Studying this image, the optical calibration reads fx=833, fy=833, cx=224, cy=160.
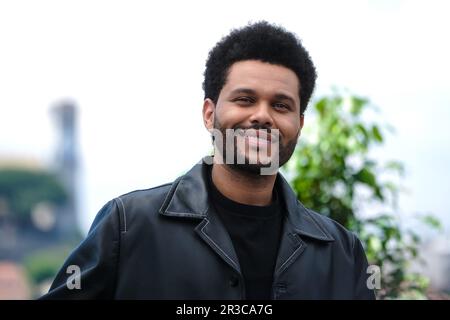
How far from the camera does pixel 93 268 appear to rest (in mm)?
2330

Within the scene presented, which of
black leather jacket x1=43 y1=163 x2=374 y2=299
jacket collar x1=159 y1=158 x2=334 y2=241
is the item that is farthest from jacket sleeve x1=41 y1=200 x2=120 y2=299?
jacket collar x1=159 y1=158 x2=334 y2=241

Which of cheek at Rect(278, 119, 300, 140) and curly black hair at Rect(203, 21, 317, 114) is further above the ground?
curly black hair at Rect(203, 21, 317, 114)

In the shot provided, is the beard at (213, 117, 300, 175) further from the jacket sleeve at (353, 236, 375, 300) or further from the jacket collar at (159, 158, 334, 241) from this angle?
the jacket sleeve at (353, 236, 375, 300)

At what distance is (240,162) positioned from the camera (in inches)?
97.8

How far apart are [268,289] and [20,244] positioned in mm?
95863

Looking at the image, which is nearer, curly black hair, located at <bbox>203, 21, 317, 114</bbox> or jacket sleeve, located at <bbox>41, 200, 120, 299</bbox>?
jacket sleeve, located at <bbox>41, 200, 120, 299</bbox>

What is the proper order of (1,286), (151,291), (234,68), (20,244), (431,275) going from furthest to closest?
1. (20,244)
2. (1,286)
3. (431,275)
4. (234,68)
5. (151,291)

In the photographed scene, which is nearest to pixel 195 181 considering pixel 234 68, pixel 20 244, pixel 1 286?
pixel 234 68

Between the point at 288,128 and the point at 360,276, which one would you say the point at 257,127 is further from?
the point at 360,276

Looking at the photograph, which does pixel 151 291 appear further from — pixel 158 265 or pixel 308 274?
pixel 308 274

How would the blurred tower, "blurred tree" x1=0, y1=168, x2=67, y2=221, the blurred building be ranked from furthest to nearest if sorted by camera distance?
the blurred tower → the blurred building → "blurred tree" x1=0, y1=168, x2=67, y2=221

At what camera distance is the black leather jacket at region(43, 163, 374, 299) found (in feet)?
7.76

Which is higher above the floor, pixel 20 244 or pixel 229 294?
pixel 229 294

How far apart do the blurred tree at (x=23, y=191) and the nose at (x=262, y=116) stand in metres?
92.4
